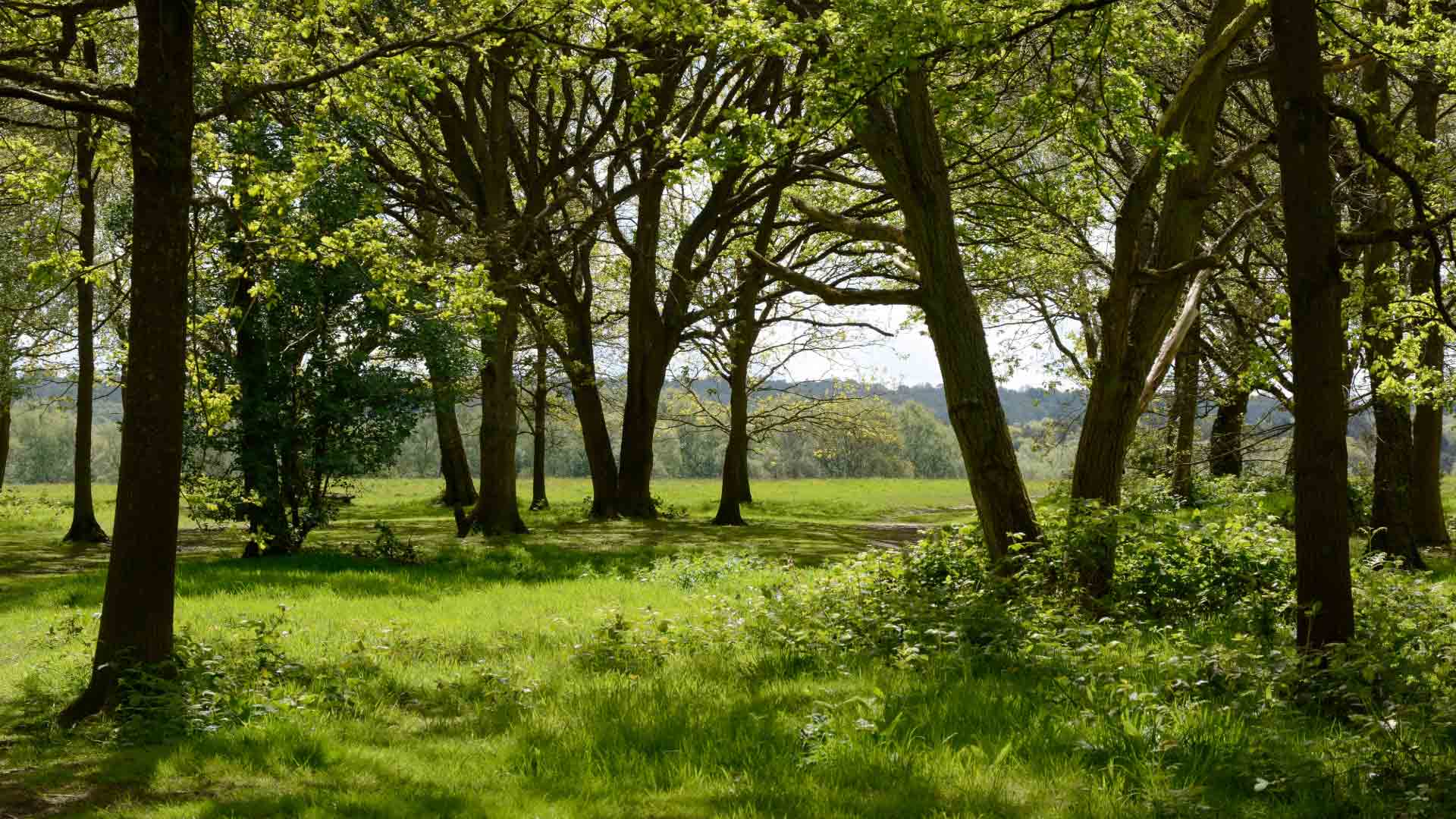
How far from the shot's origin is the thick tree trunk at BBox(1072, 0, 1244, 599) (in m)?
10.2

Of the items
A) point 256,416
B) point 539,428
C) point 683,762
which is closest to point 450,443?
point 539,428

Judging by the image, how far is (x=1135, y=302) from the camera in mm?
10422

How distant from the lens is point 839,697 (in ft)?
22.0

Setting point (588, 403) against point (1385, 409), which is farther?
point (588, 403)

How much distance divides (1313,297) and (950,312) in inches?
190

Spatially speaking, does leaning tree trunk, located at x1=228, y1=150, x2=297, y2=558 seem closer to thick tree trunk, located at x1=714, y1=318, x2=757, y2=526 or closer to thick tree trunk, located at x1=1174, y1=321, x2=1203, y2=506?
thick tree trunk, located at x1=714, y1=318, x2=757, y2=526

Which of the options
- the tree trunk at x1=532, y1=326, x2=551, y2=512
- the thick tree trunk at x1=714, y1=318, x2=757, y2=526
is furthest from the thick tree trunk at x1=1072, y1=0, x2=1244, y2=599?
the tree trunk at x1=532, y1=326, x2=551, y2=512

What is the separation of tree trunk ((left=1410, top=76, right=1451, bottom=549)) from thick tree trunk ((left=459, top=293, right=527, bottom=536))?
617 inches

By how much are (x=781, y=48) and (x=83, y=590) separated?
36.8 ft

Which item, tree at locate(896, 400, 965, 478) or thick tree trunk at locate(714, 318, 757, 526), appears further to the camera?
tree at locate(896, 400, 965, 478)

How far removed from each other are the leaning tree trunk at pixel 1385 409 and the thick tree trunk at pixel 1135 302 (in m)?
5.96

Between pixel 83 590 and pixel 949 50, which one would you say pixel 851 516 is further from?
pixel 949 50

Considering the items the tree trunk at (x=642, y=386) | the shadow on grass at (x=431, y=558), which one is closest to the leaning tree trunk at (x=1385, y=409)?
the shadow on grass at (x=431, y=558)

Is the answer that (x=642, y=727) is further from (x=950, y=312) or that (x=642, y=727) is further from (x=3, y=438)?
(x=3, y=438)
